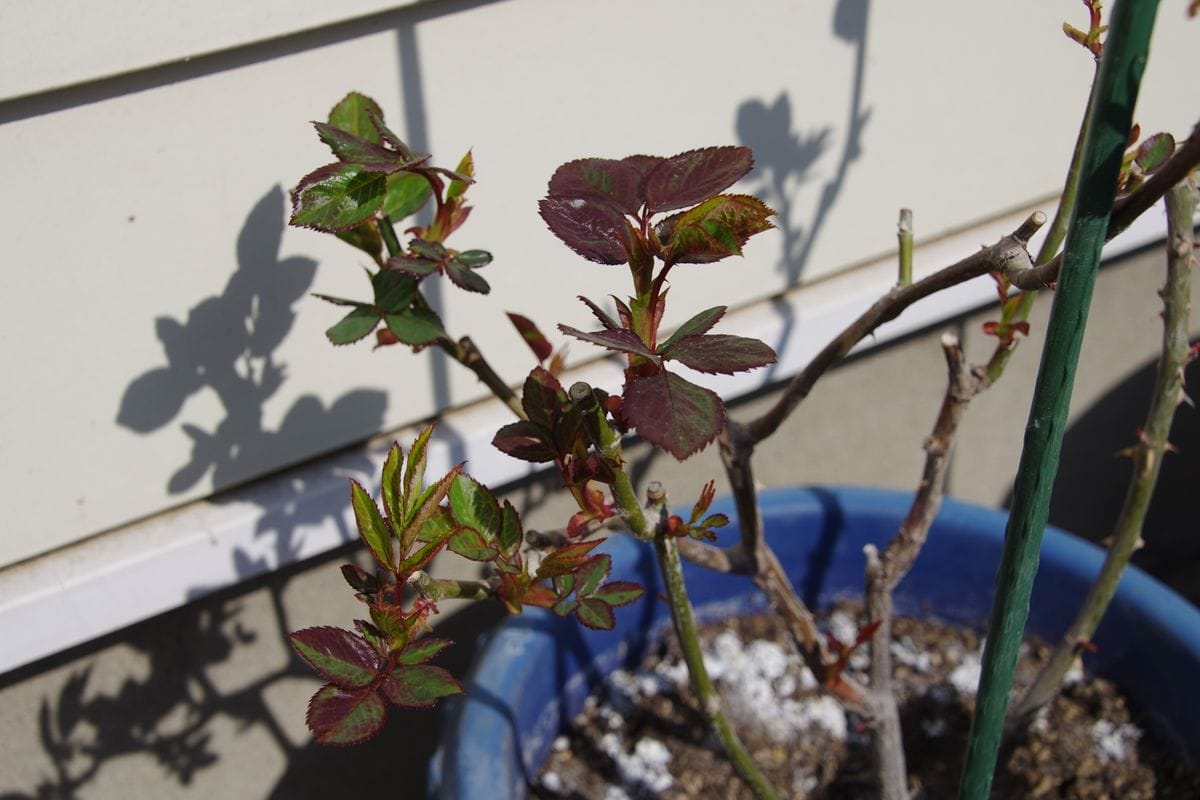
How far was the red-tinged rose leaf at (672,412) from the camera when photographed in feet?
1.78

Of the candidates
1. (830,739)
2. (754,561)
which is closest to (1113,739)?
(830,739)

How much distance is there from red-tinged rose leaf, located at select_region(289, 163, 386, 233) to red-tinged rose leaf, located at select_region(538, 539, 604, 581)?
A: 0.78 feet

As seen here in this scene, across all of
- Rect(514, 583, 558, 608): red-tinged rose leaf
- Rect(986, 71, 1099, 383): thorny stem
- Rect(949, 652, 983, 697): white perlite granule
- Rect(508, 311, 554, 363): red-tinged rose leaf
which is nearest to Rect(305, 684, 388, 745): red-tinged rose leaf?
Rect(514, 583, 558, 608): red-tinged rose leaf

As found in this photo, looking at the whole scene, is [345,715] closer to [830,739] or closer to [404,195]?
[404,195]

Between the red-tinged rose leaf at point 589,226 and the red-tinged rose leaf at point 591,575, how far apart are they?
239mm

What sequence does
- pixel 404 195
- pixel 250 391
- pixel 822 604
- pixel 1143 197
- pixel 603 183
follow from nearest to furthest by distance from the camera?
1. pixel 1143 197
2. pixel 603 183
3. pixel 404 195
4. pixel 250 391
5. pixel 822 604

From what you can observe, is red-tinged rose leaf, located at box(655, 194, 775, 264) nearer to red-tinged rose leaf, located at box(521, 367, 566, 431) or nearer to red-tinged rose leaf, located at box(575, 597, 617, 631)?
red-tinged rose leaf, located at box(521, 367, 566, 431)

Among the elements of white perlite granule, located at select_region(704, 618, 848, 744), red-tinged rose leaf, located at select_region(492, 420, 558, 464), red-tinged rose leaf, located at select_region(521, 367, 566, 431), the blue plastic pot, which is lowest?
white perlite granule, located at select_region(704, 618, 848, 744)

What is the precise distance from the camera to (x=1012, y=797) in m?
1.15

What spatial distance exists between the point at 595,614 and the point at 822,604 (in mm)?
654

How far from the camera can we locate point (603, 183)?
2.09 feet

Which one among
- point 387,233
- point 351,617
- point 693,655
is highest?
point 387,233

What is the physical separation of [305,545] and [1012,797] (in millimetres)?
771

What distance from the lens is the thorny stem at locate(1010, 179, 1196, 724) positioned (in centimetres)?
82
